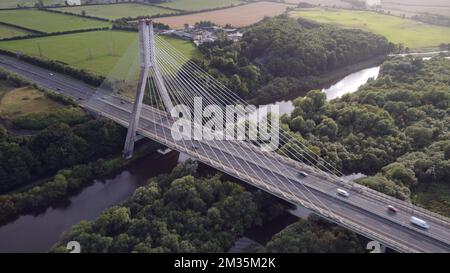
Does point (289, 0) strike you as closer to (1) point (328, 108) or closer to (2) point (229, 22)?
(2) point (229, 22)

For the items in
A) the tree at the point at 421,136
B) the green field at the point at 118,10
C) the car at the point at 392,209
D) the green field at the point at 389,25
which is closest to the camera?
the car at the point at 392,209

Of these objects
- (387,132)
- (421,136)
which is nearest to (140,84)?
(387,132)

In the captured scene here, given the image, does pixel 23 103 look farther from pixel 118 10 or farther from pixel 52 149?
pixel 118 10

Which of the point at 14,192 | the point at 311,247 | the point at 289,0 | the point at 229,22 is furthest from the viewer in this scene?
the point at 289,0

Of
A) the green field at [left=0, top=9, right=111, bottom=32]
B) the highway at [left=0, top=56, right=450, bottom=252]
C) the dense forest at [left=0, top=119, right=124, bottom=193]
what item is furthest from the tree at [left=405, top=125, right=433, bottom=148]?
the green field at [left=0, top=9, right=111, bottom=32]

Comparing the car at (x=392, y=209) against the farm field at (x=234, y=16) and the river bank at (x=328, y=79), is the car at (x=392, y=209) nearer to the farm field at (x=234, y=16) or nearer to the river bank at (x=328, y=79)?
the river bank at (x=328, y=79)

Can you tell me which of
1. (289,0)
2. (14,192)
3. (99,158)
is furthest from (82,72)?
(289,0)

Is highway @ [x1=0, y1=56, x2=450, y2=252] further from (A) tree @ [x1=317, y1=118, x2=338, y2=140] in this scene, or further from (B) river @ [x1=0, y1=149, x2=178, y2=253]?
(A) tree @ [x1=317, y1=118, x2=338, y2=140]

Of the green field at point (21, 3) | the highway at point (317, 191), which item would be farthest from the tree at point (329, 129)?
the green field at point (21, 3)
